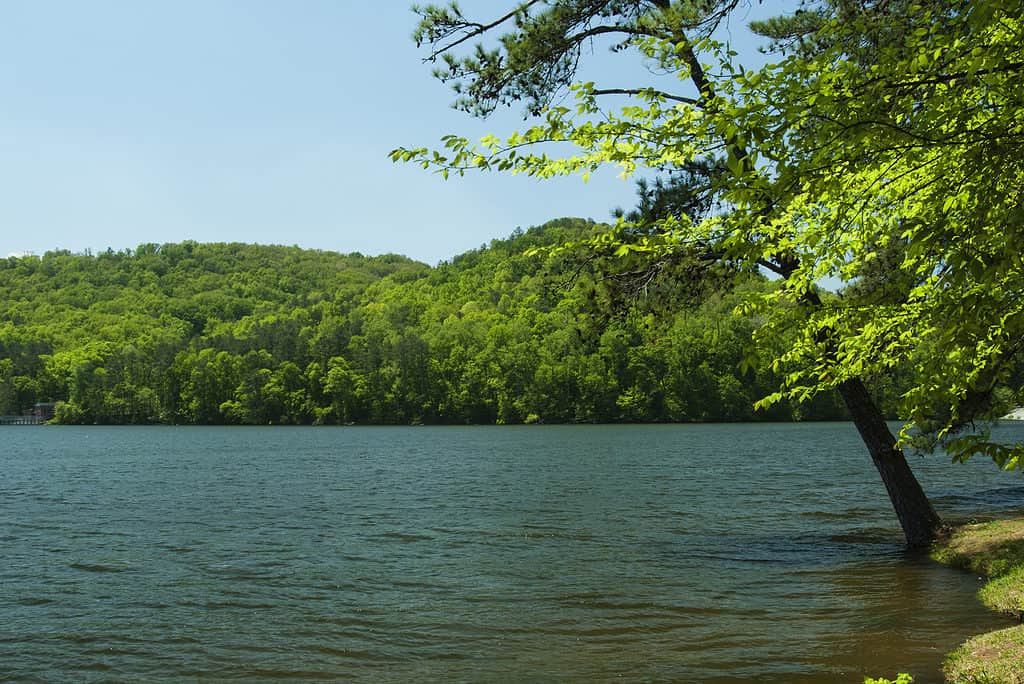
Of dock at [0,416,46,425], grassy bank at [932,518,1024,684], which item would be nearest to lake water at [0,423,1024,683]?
grassy bank at [932,518,1024,684]

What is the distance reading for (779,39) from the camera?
12117 mm

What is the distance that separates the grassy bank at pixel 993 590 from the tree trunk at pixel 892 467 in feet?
A: 1.86

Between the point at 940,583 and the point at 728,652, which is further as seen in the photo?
the point at 940,583

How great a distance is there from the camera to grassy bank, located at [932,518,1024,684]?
329 inches

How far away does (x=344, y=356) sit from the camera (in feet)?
475

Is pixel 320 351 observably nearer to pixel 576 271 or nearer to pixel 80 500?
pixel 80 500

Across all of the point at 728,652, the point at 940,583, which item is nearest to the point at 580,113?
the point at 728,652

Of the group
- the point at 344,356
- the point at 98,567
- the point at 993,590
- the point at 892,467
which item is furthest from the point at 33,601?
the point at 344,356

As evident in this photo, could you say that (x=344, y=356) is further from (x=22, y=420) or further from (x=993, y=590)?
(x=993, y=590)

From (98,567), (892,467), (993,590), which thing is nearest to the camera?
(993,590)

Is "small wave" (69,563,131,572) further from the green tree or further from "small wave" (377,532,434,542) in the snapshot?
the green tree

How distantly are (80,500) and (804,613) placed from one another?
2857 centimetres

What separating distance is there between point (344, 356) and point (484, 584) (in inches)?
5199

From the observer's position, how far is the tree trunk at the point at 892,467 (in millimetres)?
15477
